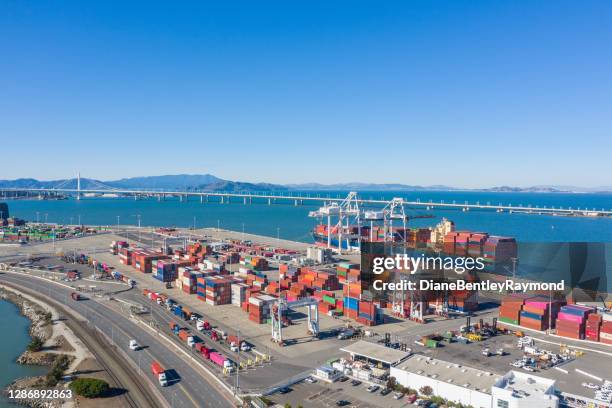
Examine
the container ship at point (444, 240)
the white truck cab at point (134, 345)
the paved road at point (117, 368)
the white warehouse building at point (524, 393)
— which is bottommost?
the paved road at point (117, 368)

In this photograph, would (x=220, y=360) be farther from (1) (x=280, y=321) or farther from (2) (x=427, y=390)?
(2) (x=427, y=390)

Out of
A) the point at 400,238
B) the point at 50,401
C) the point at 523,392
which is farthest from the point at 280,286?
the point at 400,238

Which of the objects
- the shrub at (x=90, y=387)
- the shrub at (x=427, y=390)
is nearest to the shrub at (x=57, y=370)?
the shrub at (x=90, y=387)

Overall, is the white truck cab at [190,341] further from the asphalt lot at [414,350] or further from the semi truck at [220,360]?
the asphalt lot at [414,350]

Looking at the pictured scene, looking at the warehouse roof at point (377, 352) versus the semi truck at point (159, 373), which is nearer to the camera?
the semi truck at point (159, 373)

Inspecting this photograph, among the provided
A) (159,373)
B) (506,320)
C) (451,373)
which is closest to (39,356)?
(159,373)

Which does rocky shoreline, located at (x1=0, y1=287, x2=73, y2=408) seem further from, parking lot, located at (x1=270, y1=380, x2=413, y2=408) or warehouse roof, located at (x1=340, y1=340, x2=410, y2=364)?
warehouse roof, located at (x1=340, y1=340, x2=410, y2=364)
